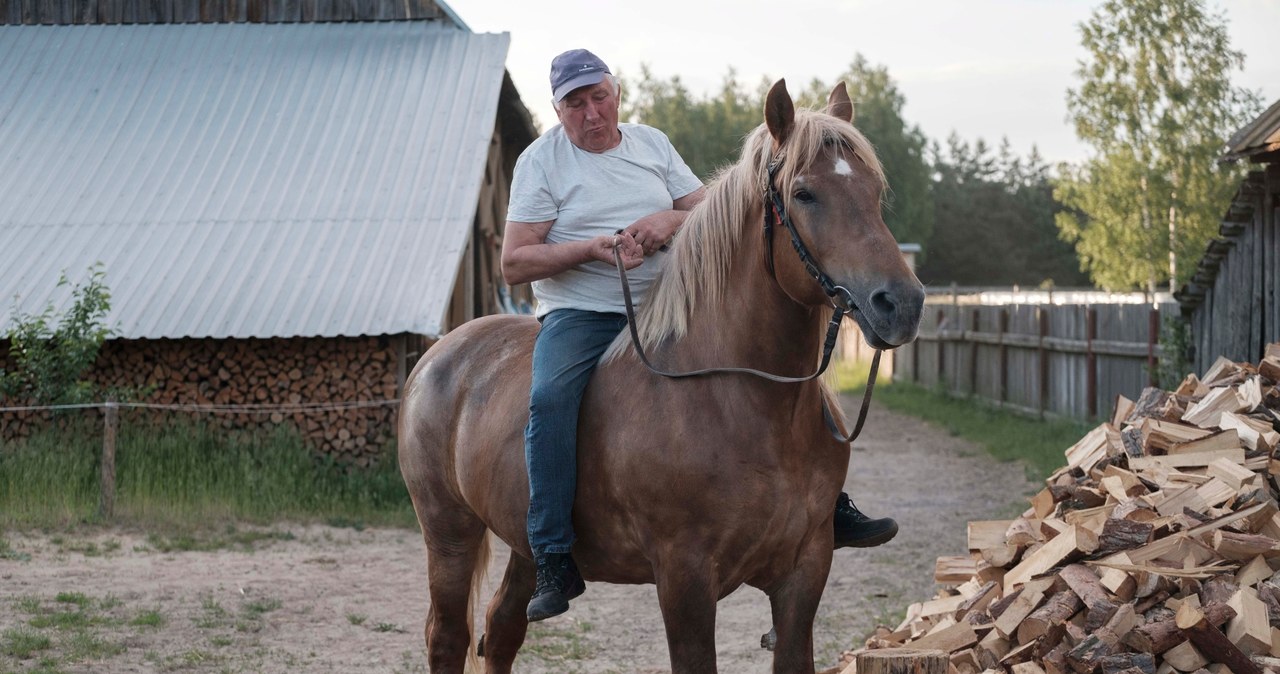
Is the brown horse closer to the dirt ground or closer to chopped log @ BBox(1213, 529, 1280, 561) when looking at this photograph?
chopped log @ BBox(1213, 529, 1280, 561)

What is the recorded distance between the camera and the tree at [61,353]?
34.4ft

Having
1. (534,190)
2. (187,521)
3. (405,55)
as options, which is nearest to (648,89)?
(405,55)

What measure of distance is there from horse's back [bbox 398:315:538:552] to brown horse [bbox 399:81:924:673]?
0.09 meters

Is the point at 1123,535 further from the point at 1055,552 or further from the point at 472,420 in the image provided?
the point at 472,420

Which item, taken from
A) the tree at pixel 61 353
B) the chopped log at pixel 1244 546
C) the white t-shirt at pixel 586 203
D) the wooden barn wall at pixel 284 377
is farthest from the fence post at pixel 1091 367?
the white t-shirt at pixel 586 203

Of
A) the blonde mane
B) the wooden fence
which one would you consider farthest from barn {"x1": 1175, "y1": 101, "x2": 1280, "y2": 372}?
the blonde mane

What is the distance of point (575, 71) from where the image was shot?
3.90 meters

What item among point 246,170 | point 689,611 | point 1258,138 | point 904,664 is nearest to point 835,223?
point 689,611

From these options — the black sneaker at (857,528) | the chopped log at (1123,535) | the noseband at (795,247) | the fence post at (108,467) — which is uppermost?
the noseband at (795,247)

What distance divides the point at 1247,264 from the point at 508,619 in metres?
7.28

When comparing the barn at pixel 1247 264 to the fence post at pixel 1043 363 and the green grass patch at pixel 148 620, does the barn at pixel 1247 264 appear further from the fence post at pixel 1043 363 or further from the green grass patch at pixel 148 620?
the green grass patch at pixel 148 620

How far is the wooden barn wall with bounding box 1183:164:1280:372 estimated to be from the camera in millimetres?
8844

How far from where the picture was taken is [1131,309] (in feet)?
45.6

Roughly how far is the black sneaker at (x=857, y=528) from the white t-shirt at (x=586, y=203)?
1005 mm
